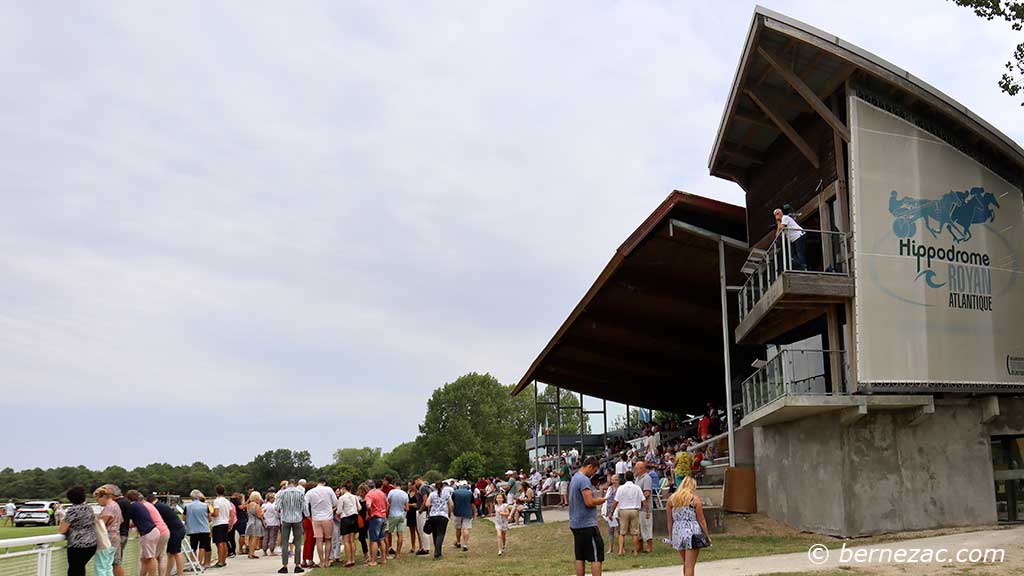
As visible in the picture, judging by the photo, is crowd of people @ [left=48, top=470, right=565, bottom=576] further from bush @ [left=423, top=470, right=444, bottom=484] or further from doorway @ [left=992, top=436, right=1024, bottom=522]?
doorway @ [left=992, top=436, right=1024, bottom=522]

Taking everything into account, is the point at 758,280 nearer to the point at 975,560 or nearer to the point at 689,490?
the point at 975,560

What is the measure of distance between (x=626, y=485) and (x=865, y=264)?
6.23 metres

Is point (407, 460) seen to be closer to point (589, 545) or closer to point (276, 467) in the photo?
point (276, 467)

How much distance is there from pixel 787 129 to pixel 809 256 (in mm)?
3285

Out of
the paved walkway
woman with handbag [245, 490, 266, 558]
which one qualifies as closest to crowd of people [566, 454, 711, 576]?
the paved walkway

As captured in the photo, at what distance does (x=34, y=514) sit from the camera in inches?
2030

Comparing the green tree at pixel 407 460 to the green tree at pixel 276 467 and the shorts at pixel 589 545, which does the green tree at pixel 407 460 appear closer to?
the green tree at pixel 276 467

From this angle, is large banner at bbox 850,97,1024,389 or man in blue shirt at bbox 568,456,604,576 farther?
large banner at bbox 850,97,1024,389

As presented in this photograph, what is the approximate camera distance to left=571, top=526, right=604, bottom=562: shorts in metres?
10.1

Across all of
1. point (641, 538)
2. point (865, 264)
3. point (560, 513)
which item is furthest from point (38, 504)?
point (865, 264)

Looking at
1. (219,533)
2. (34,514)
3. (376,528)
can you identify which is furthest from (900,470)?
(34,514)

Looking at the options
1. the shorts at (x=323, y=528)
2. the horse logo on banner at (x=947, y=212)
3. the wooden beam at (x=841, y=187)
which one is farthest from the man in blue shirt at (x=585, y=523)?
the horse logo on banner at (x=947, y=212)

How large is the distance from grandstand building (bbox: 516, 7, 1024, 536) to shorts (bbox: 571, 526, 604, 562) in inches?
297

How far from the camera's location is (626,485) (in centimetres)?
1566
